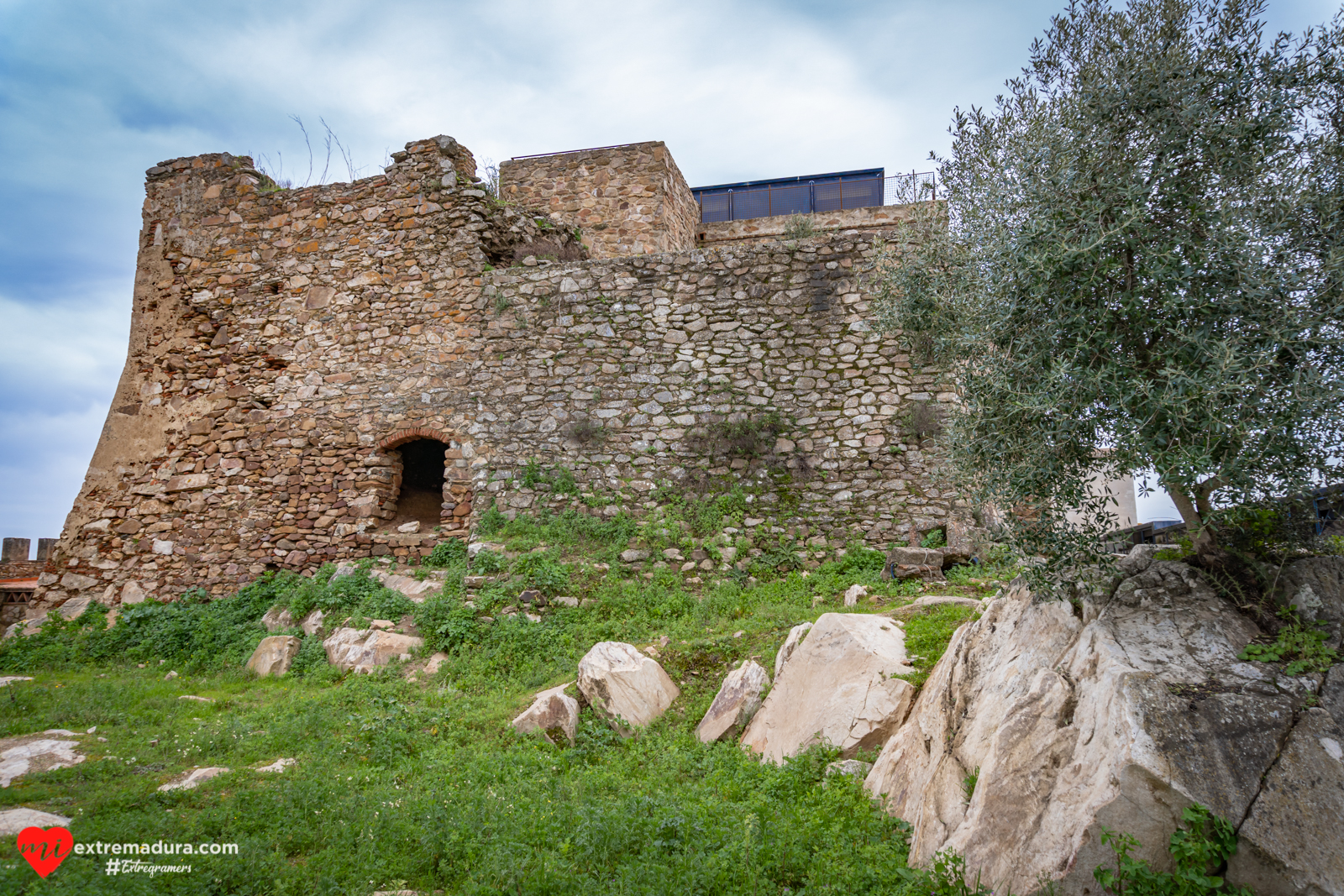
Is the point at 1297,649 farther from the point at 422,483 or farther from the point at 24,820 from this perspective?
the point at 422,483

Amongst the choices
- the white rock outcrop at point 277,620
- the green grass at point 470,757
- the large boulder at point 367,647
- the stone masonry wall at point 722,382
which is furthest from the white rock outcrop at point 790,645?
the white rock outcrop at point 277,620

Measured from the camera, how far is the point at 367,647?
26.2 ft

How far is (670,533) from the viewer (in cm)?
916

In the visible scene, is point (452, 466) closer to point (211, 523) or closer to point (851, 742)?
point (211, 523)

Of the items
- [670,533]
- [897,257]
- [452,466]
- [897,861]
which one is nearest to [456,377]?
[452,466]

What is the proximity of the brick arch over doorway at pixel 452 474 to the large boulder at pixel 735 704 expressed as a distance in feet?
17.6

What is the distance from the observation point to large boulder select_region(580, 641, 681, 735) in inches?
229

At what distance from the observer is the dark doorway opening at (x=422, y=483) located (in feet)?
36.9

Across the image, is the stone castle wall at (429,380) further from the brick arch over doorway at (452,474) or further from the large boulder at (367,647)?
the large boulder at (367,647)

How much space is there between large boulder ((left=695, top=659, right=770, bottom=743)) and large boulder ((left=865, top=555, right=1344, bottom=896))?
4.20 feet

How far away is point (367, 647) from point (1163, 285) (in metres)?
7.66

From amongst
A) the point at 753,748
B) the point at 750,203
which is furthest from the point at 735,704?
the point at 750,203

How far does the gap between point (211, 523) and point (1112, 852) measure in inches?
465

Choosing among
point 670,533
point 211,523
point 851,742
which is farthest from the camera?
point 211,523
